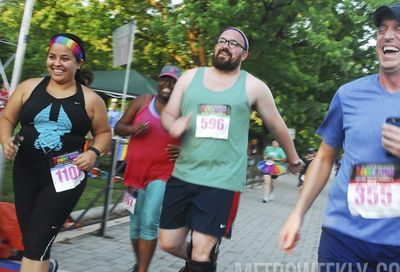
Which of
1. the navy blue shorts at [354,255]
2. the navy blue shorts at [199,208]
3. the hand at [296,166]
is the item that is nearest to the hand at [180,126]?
the navy blue shorts at [199,208]

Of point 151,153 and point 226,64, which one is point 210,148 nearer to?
point 226,64

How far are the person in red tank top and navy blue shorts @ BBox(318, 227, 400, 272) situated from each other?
205 cm

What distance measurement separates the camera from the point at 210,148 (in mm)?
3473

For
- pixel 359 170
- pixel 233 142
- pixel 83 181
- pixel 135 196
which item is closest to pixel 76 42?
pixel 83 181

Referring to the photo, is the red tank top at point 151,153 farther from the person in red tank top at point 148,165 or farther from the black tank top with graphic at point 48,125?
the black tank top with graphic at point 48,125

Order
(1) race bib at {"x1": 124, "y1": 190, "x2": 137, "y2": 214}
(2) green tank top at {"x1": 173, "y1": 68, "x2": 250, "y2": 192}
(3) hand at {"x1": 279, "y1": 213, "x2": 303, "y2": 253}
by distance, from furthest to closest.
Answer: (1) race bib at {"x1": 124, "y1": 190, "x2": 137, "y2": 214}, (2) green tank top at {"x1": 173, "y1": 68, "x2": 250, "y2": 192}, (3) hand at {"x1": 279, "y1": 213, "x2": 303, "y2": 253}

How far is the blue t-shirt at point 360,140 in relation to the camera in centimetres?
221

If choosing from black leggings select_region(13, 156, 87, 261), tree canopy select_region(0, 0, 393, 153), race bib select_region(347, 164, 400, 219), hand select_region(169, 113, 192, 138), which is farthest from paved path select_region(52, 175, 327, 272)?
tree canopy select_region(0, 0, 393, 153)

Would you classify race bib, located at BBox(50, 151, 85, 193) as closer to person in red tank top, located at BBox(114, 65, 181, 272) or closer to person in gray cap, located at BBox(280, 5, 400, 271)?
person in red tank top, located at BBox(114, 65, 181, 272)

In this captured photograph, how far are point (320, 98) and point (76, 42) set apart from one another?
17.1 metres

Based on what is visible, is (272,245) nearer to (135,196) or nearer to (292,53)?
(135,196)

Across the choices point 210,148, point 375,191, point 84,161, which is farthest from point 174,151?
point 375,191

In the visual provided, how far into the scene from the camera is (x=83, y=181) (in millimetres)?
3494

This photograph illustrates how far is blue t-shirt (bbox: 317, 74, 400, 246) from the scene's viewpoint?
2211 mm
